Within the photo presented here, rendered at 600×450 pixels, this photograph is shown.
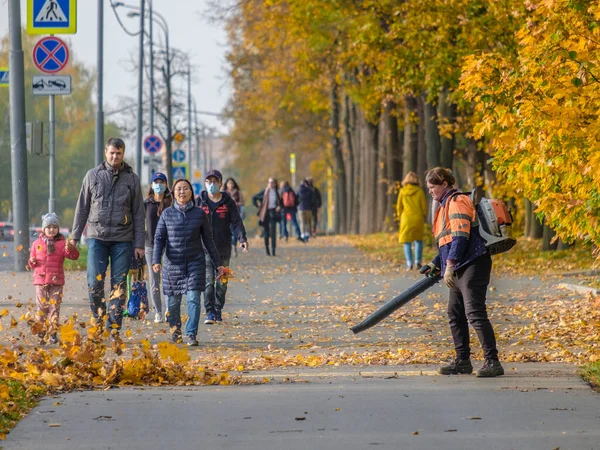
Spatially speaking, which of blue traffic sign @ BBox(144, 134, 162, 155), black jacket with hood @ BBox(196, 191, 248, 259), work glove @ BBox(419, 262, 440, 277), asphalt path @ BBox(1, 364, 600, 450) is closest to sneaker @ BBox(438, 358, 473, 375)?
asphalt path @ BBox(1, 364, 600, 450)

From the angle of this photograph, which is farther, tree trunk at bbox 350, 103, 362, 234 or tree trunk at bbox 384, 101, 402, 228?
tree trunk at bbox 350, 103, 362, 234

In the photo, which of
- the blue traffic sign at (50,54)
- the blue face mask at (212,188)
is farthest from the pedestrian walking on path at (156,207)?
the blue traffic sign at (50,54)

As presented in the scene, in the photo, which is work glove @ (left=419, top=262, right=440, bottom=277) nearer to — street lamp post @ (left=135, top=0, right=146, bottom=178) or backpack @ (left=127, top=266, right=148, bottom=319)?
backpack @ (left=127, top=266, right=148, bottom=319)

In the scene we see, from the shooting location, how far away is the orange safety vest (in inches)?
383

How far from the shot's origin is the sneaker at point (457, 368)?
32.4ft

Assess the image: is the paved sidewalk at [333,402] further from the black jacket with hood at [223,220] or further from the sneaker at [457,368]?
the black jacket with hood at [223,220]

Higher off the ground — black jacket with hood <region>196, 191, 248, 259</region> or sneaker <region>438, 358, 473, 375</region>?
black jacket with hood <region>196, 191, 248, 259</region>

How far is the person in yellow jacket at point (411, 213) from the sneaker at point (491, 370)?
13.4m

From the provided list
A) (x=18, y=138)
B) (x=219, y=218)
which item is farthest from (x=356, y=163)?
(x=219, y=218)

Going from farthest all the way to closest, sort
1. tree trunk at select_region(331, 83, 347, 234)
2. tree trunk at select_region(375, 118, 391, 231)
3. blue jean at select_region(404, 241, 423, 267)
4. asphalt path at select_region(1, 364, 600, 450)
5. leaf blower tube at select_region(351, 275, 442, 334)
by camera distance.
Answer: tree trunk at select_region(331, 83, 347, 234) → tree trunk at select_region(375, 118, 391, 231) → blue jean at select_region(404, 241, 423, 267) → leaf blower tube at select_region(351, 275, 442, 334) → asphalt path at select_region(1, 364, 600, 450)

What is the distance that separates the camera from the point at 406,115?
3444 centimetres

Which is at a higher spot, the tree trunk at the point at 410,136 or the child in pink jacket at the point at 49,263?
the tree trunk at the point at 410,136

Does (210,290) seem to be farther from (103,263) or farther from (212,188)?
(103,263)

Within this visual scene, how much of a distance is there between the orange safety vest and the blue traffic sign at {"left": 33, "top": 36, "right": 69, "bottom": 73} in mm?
9875
